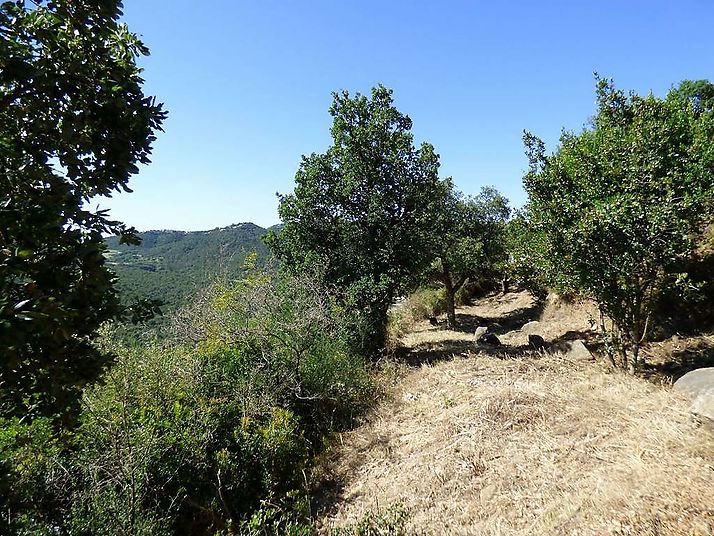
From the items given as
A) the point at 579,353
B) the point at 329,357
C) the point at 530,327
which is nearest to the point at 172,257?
the point at 530,327

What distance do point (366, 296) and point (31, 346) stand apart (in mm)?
9492

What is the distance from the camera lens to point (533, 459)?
16.7 feet

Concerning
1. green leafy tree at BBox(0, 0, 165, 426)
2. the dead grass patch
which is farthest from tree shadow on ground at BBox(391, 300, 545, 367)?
green leafy tree at BBox(0, 0, 165, 426)

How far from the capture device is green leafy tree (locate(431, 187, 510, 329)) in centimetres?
1825

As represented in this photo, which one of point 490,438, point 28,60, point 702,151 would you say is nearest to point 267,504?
point 490,438

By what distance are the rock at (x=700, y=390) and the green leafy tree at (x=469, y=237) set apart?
11195mm

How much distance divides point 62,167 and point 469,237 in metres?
18.2

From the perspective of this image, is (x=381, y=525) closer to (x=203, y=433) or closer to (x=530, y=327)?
(x=203, y=433)

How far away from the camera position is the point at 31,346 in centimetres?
227

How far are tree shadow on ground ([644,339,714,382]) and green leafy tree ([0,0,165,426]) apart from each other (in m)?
9.80

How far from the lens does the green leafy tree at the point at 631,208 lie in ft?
22.5

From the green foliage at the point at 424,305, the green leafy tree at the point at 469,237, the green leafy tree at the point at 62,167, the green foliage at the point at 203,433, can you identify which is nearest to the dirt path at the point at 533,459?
the green foliage at the point at 203,433

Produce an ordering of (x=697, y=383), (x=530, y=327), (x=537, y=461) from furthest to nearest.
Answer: (x=530, y=327) < (x=697, y=383) < (x=537, y=461)

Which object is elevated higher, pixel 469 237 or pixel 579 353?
pixel 469 237
